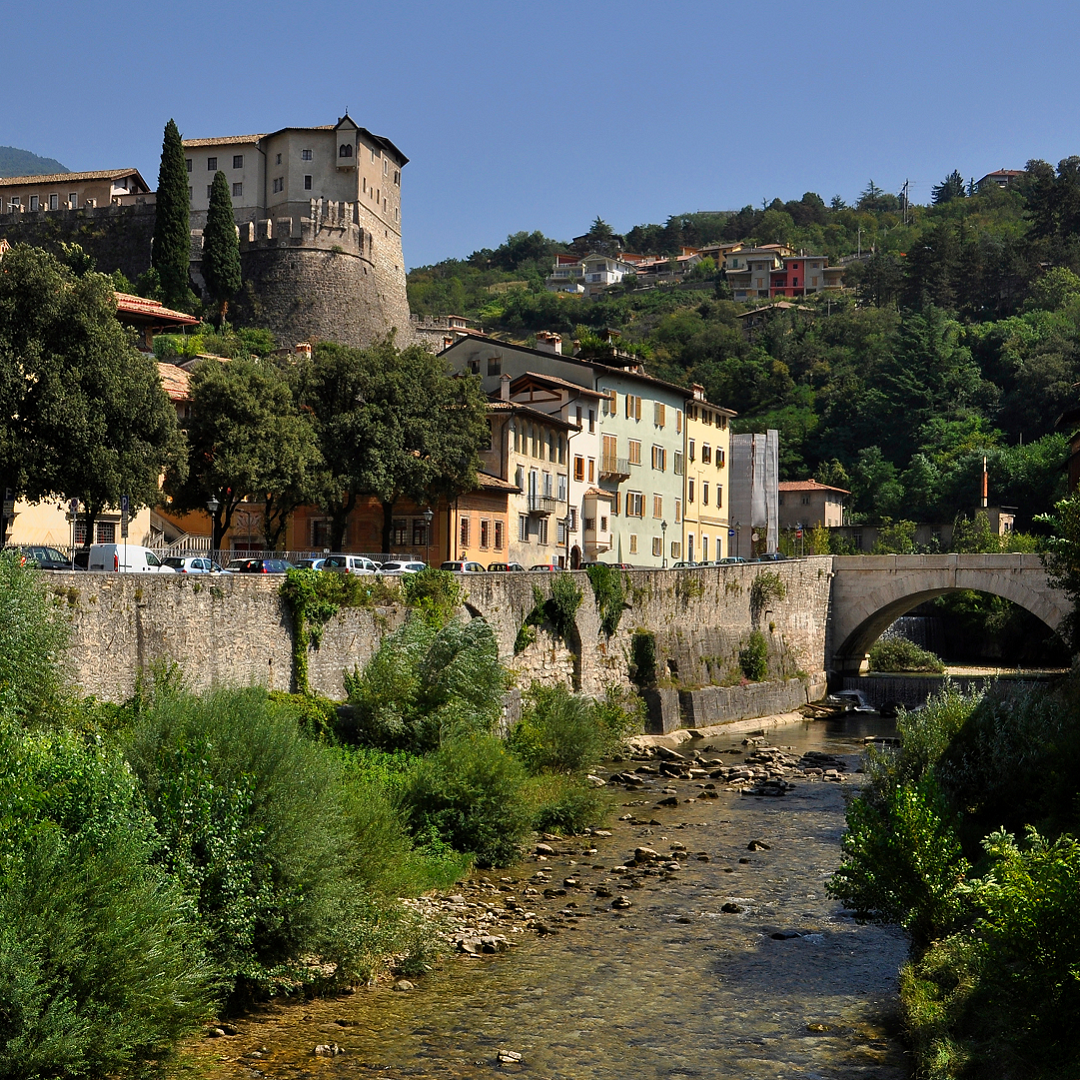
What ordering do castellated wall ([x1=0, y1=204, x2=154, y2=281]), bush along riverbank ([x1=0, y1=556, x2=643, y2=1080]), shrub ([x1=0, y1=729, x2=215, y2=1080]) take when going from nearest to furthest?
shrub ([x1=0, y1=729, x2=215, y2=1080]) < bush along riverbank ([x1=0, y1=556, x2=643, y2=1080]) < castellated wall ([x1=0, y1=204, x2=154, y2=281])

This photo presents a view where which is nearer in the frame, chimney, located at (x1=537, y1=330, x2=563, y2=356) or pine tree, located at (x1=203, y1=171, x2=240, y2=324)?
chimney, located at (x1=537, y1=330, x2=563, y2=356)

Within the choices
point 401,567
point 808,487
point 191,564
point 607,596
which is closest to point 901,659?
point 607,596

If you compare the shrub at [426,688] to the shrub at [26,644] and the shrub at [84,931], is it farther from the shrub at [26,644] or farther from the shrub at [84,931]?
the shrub at [84,931]

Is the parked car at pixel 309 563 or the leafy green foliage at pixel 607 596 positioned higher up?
the parked car at pixel 309 563

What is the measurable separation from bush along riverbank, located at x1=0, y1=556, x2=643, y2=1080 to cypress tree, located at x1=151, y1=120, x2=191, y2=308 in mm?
55168

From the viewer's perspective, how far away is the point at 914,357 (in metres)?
98.2

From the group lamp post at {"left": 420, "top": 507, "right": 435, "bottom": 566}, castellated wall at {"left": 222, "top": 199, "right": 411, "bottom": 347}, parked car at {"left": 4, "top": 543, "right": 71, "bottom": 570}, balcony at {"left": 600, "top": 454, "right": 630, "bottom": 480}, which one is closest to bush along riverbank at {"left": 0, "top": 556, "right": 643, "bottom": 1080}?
parked car at {"left": 4, "top": 543, "right": 71, "bottom": 570}

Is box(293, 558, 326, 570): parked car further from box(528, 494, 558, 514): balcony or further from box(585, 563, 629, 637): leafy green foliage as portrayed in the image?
box(528, 494, 558, 514): balcony

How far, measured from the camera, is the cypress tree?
76875 mm

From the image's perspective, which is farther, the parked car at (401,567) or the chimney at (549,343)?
the chimney at (549,343)

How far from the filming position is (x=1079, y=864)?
1308 centimetres

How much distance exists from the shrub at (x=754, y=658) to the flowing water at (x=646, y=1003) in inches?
1023

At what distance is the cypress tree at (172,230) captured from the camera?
252ft

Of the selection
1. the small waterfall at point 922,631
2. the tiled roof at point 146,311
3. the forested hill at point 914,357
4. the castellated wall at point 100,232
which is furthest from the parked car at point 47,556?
the castellated wall at point 100,232
